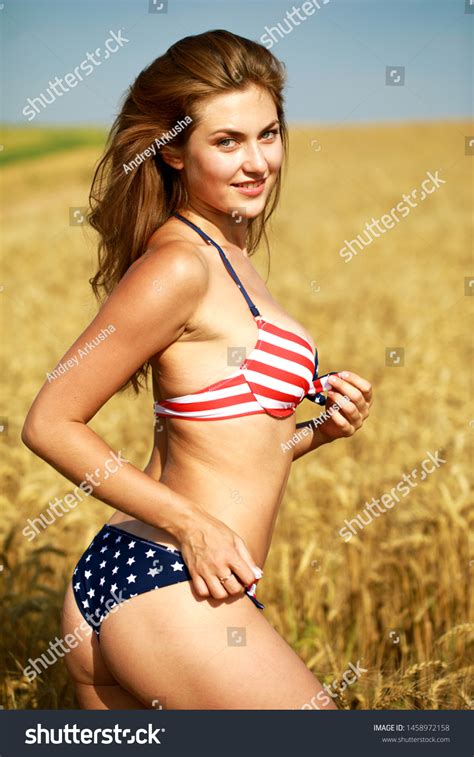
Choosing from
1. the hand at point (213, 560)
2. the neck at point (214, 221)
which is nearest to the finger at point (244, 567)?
the hand at point (213, 560)

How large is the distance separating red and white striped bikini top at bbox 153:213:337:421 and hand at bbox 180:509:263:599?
26cm

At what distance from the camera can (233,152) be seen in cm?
231

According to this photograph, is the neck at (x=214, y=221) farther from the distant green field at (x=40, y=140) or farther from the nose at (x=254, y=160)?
the distant green field at (x=40, y=140)

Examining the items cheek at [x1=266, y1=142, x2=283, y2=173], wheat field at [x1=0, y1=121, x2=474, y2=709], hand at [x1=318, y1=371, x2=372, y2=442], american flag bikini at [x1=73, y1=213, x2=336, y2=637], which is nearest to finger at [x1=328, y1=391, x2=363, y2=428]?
hand at [x1=318, y1=371, x2=372, y2=442]

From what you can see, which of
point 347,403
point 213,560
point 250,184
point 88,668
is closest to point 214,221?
point 250,184

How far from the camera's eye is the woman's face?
2301 mm

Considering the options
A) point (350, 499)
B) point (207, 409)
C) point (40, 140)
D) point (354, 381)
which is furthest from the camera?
point (40, 140)

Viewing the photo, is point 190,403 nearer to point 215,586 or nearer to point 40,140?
point 215,586

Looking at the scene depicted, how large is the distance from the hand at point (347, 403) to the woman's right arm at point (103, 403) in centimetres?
50

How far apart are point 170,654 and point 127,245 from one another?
102 centimetres

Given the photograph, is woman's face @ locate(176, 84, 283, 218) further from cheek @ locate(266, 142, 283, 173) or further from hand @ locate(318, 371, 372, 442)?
hand @ locate(318, 371, 372, 442)

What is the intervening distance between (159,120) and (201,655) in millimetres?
1300

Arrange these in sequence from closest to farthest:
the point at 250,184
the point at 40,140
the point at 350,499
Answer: the point at 250,184 < the point at 350,499 < the point at 40,140

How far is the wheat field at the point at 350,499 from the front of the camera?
374 cm
